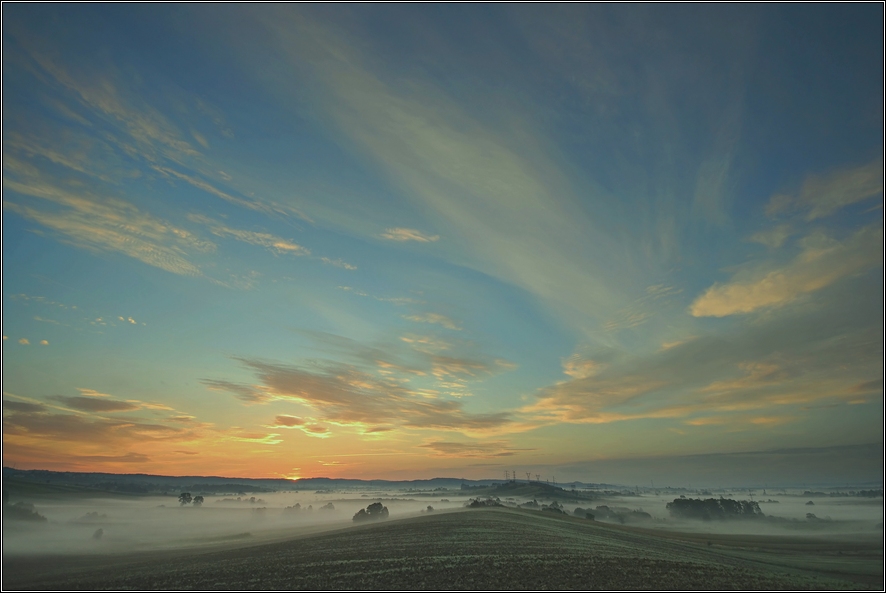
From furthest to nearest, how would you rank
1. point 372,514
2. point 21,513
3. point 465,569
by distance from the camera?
1. point 21,513
2. point 372,514
3. point 465,569

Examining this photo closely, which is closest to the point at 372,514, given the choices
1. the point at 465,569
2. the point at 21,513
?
the point at 465,569

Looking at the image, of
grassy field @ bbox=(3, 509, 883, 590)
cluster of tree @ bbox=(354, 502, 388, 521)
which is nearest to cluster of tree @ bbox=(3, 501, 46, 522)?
cluster of tree @ bbox=(354, 502, 388, 521)

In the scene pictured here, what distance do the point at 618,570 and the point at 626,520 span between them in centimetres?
19009

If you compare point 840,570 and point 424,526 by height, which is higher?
point 424,526

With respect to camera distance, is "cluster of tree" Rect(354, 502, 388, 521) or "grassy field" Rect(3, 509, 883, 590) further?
"cluster of tree" Rect(354, 502, 388, 521)

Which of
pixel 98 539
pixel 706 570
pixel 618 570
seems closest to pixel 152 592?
pixel 618 570

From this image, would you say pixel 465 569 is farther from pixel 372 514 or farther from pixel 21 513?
pixel 21 513

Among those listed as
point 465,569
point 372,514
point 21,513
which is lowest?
point 465,569

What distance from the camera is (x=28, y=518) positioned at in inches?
6545

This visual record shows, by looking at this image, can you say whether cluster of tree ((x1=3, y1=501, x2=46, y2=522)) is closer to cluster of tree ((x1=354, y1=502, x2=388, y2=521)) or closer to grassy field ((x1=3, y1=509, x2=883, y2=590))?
cluster of tree ((x1=354, y1=502, x2=388, y2=521))

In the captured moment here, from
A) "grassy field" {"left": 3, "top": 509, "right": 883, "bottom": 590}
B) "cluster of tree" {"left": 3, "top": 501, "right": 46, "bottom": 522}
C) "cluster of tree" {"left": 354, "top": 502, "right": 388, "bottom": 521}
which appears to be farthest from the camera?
"cluster of tree" {"left": 3, "top": 501, "right": 46, "bottom": 522}

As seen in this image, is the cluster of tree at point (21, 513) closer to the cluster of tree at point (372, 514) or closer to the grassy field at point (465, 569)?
the cluster of tree at point (372, 514)

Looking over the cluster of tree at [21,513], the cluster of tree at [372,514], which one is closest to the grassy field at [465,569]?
the cluster of tree at [372,514]

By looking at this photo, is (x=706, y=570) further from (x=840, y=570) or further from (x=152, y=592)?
(x=152, y=592)
